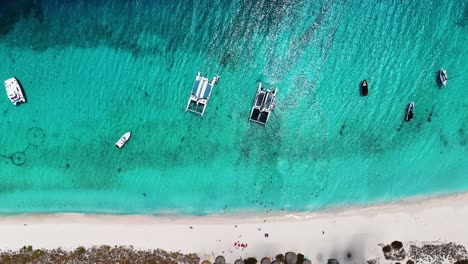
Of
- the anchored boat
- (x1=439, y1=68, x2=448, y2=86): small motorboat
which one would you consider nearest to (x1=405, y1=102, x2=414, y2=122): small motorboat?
(x1=439, y1=68, x2=448, y2=86): small motorboat

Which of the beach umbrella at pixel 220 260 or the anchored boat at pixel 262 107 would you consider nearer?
the beach umbrella at pixel 220 260

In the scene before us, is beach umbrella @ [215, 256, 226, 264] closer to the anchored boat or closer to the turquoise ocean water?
the turquoise ocean water

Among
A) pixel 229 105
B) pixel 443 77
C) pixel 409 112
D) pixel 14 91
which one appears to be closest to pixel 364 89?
pixel 409 112

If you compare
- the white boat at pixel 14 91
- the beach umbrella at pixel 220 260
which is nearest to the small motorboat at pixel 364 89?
the beach umbrella at pixel 220 260

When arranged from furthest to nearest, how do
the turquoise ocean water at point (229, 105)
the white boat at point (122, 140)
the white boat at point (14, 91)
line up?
the white boat at point (14, 91), the white boat at point (122, 140), the turquoise ocean water at point (229, 105)

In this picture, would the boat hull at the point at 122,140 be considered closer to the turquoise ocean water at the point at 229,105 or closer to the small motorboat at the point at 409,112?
the turquoise ocean water at the point at 229,105

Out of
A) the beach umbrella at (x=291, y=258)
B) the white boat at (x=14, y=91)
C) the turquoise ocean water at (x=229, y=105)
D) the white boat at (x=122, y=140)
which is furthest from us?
the white boat at (x=14, y=91)

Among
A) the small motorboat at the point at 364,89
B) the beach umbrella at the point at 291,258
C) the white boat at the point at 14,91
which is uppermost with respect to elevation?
the small motorboat at the point at 364,89

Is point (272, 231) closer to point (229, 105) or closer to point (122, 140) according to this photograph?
point (229, 105)
